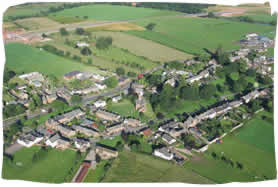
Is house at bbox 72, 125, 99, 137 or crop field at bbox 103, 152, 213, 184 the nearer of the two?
crop field at bbox 103, 152, 213, 184

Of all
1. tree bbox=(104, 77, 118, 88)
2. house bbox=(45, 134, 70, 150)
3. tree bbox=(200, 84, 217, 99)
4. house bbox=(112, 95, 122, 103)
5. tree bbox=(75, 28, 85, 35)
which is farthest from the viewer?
tree bbox=(75, 28, 85, 35)

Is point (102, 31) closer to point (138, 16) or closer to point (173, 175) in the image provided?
point (138, 16)

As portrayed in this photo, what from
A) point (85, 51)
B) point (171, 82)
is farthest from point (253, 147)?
point (85, 51)

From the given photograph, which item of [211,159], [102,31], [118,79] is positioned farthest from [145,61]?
[211,159]

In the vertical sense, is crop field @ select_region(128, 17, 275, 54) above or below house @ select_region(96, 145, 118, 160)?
above

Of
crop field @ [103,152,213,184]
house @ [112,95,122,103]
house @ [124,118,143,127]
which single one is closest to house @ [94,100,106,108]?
house @ [112,95,122,103]

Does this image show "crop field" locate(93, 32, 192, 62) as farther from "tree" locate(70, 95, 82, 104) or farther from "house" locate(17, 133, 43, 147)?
"house" locate(17, 133, 43, 147)
